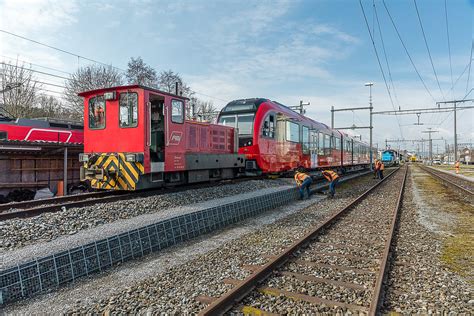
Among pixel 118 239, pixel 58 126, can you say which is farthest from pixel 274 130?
pixel 118 239

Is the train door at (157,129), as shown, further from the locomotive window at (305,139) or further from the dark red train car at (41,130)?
the locomotive window at (305,139)

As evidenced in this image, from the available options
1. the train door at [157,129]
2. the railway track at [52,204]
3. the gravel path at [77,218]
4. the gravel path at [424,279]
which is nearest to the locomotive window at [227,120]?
the railway track at [52,204]

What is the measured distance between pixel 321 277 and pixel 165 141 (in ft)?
19.7

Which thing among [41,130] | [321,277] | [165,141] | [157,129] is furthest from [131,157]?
[41,130]

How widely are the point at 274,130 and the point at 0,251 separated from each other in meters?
11.2

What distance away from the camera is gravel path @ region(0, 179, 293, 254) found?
5.02m

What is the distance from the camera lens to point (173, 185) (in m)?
9.96

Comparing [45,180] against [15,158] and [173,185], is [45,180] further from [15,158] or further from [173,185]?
[173,185]

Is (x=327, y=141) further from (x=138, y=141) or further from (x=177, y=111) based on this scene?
(x=138, y=141)

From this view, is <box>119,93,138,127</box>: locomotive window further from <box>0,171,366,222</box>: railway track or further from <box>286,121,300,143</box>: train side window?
<box>286,121,300,143</box>: train side window

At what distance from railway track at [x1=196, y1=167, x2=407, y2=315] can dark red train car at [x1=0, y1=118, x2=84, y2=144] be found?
37.8ft

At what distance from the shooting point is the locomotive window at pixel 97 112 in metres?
9.26

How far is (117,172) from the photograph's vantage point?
329 inches

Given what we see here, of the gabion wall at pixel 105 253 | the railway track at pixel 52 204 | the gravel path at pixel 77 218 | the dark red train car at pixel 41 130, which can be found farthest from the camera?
the dark red train car at pixel 41 130
